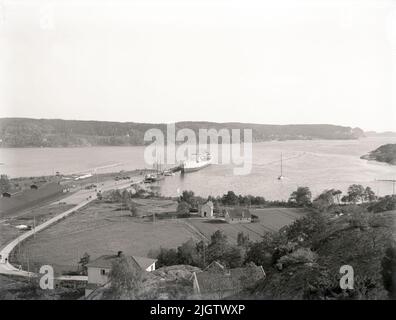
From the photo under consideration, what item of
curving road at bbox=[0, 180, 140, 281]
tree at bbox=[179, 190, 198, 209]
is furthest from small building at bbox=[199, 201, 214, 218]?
curving road at bbox=[0, 180, 140, 281]

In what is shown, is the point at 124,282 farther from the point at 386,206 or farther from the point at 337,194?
the point at 337,194

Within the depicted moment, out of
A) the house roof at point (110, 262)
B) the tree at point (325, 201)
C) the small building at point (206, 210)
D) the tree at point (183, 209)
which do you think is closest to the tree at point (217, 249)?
the house roof at point (110, 262)

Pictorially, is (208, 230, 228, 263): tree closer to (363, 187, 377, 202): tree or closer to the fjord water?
the fjord water

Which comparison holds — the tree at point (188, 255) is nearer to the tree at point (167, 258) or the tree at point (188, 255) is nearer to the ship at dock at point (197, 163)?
the tree at point (167, 258)

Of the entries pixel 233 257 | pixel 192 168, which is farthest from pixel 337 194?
pixel 192 168
